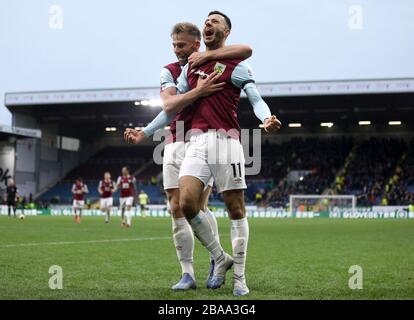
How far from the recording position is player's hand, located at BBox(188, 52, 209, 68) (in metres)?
5.48

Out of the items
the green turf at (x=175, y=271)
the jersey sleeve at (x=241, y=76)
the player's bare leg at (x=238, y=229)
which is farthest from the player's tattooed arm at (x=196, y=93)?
the green turf at (x=175, y=271)

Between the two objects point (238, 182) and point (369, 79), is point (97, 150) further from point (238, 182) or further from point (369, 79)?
point (238, 182)

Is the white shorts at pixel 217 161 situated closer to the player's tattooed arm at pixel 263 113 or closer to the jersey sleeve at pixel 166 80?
the player's tattooed arm at pixel 263 113

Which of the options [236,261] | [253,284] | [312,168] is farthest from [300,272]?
[312,168]

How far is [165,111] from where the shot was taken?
5.58 meters

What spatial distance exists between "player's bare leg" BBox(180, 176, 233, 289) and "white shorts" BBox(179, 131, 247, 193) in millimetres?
84

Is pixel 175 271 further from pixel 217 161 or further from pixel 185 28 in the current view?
pixel 185 28

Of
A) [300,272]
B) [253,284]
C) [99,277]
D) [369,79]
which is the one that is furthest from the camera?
[369,79]

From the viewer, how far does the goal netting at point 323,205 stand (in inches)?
1446

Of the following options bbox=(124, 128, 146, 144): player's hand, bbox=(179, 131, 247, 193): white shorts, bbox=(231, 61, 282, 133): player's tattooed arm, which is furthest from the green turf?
bbox=(231, 61, 282, 133): player's tattooed arm

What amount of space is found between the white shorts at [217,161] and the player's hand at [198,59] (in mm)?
618

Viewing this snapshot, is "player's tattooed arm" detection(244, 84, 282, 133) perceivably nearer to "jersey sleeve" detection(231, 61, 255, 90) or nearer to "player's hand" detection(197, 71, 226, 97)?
"jersey sleeve" detection(231, 61, 255, 90)

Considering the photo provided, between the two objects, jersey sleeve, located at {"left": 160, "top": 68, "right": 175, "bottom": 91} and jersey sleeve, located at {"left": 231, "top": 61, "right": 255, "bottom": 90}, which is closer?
jersey sleeve, located at {"left": 231, "top": 61, "right": 255, "bottom": 90}
